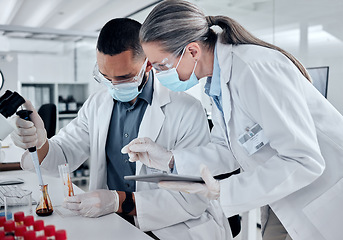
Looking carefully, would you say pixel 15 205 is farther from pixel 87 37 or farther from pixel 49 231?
pixel 87 37

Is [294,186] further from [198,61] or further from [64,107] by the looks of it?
[64,107]

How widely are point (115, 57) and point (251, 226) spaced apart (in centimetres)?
165

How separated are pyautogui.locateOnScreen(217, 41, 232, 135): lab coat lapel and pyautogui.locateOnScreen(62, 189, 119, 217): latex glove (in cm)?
54

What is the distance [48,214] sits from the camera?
1272mm

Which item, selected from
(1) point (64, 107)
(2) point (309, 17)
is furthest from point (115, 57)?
(1) point (64, 107)

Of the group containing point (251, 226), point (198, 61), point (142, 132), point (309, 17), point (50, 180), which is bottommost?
point (251, 226)

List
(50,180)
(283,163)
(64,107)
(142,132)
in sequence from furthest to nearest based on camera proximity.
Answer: (64,107) < (50,180) < (142,132) < (283,163)

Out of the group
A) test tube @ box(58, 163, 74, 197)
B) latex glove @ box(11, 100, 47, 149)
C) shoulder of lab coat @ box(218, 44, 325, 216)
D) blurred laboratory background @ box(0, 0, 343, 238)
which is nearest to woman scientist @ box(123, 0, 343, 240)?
shoulder of lab coat @ box(218, 44, 325, 216)

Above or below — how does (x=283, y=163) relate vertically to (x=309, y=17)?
below

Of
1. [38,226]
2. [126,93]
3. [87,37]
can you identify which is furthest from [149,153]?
[87,37]

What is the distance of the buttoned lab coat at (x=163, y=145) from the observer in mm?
1373

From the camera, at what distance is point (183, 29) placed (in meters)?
1.17

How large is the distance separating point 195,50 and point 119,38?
0.41m

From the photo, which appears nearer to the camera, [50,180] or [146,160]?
[146,160]
